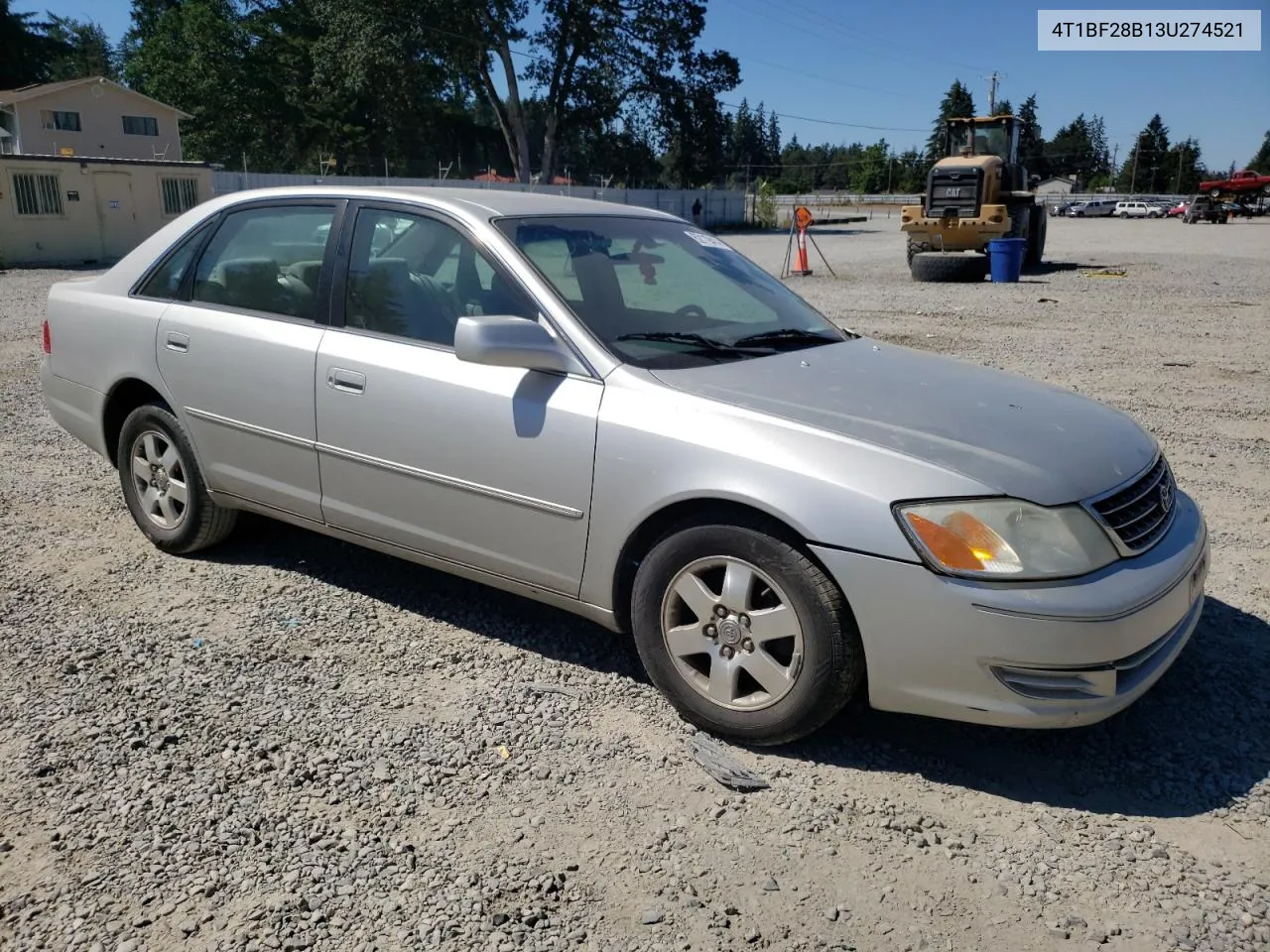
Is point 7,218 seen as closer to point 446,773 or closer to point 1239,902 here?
point 446,773

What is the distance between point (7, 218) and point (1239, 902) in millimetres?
29216

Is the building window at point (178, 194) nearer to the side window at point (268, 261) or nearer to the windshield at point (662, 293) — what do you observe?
the side window at point (268, 261)

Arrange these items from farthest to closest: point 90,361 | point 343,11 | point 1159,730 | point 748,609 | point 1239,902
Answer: point 343,11, point 90,361, point 1159,730, point 748,609, point 1239,902

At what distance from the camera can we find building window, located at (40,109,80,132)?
44281 millimetres

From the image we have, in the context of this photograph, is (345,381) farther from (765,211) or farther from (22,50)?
(22,50)

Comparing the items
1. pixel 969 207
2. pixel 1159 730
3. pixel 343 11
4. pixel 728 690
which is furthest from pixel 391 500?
pixel 343 11

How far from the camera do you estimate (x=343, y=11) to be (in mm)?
48688

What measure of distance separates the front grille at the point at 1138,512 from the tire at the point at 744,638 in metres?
0.80

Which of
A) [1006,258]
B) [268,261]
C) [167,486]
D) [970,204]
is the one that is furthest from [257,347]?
[970,204]

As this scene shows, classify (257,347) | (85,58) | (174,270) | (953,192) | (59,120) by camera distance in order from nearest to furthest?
(257,347), (174,270), (953,192), (59,120), (85,58)

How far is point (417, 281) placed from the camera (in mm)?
3887

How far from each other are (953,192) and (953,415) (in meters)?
19.2

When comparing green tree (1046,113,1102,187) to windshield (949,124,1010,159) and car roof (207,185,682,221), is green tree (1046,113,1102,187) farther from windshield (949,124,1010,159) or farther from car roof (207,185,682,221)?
car roof (207,185,682,221)

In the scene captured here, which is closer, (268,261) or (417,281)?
(417,281)
